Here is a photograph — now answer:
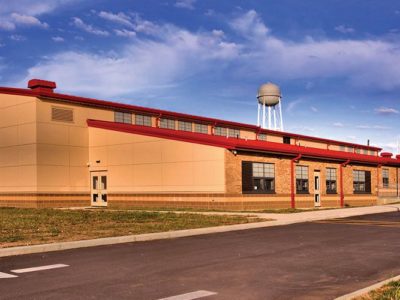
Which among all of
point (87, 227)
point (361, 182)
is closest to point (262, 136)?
point (361, 182)

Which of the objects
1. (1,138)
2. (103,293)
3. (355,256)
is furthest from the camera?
(1,138)

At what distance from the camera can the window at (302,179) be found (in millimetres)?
30903

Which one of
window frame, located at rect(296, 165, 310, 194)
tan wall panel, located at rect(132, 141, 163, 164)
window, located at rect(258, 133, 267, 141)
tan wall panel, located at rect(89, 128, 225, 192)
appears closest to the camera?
tan wall panel, located at rect(89, 128, 225, 192)

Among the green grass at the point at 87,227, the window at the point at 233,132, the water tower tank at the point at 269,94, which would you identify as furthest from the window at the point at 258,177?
the water tower tank at the point at 269,94

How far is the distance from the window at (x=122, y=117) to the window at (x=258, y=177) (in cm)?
1073

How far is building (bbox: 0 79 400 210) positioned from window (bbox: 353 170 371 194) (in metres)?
2.05

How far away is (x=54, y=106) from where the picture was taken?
30.4 m

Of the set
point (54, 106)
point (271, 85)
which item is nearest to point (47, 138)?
point (54, 106)

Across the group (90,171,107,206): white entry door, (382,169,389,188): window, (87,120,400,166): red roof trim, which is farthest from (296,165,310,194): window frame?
(382,169,389,188): window

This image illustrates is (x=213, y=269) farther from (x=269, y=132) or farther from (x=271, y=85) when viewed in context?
(x=271, y=85)

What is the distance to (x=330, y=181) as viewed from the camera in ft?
111

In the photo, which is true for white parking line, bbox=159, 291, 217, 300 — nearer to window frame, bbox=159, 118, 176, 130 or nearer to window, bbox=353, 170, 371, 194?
window frame, bbox=159, 118, 176, 130

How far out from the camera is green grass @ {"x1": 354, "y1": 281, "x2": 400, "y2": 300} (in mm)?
6285

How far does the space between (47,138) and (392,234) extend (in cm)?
2144
